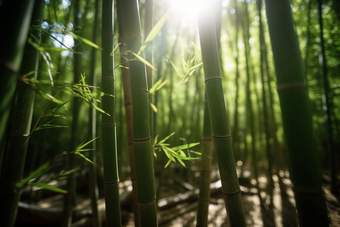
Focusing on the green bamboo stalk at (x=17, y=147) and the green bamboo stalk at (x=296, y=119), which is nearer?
the green bamboo stalk at (x=296, y=119)

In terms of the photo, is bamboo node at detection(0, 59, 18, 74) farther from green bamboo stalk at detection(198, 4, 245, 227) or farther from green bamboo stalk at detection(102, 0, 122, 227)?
green bamboo stalk at detection(198, 4, 245, 227)

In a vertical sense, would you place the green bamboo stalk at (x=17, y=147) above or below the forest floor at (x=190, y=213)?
above

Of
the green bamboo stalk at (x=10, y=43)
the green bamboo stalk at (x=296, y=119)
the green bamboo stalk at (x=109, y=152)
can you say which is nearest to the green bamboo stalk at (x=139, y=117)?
the green bamboo stalk at (x=109, y=152)

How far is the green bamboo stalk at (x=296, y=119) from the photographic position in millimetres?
590

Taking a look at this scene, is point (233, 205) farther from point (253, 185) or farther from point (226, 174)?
point (253, 185)

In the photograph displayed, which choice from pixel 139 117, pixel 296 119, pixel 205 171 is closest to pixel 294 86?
pixel 296 119

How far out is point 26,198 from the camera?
2961mm

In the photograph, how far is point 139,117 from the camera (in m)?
0.78

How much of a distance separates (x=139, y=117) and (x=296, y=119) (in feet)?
1.96

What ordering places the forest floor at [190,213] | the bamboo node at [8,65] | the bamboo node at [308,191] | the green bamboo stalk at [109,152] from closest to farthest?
1. the bamboo node at [8,65]
2. the bamboo node at [308,191]
3. the green bamboo stalk at [109,152]
4. the forest floor at [190,213]

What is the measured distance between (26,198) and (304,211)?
3.87 m

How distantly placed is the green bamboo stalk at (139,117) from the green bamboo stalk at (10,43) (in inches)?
14.6

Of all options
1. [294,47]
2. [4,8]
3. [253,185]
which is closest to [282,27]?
[294,47]

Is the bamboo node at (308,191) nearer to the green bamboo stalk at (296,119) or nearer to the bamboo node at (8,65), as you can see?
the green bamboo stalk at (296,119)
